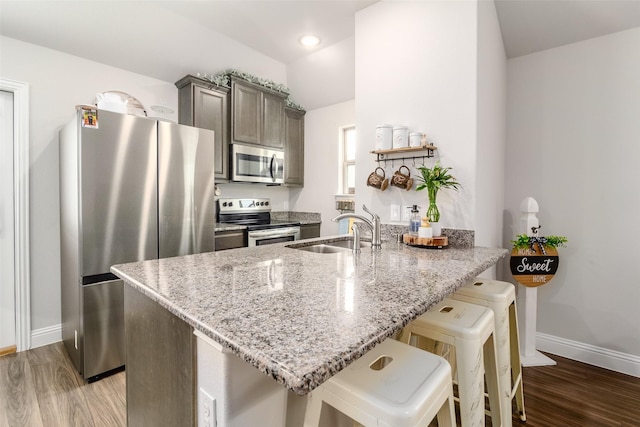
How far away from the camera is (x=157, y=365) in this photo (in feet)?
3.47

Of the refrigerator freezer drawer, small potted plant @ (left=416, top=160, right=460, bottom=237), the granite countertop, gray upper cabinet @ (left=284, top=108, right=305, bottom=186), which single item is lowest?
the refrigerator freezer drawer

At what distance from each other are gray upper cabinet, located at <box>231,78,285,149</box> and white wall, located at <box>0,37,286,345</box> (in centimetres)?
126

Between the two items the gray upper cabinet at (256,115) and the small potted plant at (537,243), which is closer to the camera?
the small potted plant at (537,243)

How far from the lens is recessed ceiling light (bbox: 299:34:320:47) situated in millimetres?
2850

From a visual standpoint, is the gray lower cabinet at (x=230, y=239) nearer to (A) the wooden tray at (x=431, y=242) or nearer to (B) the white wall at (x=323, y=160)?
(B) the white wall at (x=323, y=160)

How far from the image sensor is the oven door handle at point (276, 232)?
10.2ft

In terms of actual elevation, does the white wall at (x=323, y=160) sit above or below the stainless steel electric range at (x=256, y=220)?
above

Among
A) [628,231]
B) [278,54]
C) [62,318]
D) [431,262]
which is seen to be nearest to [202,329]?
[431,262]

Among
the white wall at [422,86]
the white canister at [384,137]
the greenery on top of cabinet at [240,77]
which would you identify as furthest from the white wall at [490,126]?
the greenery on top of cabinet at [240,77]

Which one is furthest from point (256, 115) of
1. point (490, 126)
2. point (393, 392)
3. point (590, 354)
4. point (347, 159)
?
point (590, 354)

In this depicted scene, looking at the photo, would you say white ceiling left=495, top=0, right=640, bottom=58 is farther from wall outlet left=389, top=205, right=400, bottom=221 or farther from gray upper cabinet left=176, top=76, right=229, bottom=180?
gray upper cabinet left=176, top=76, right=229, bottom=180

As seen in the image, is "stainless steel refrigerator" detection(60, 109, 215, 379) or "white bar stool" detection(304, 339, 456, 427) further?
"stainless steel refrigerator" detection(60, 109, 215, 379)

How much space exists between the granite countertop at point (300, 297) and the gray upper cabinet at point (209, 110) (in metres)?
1.93

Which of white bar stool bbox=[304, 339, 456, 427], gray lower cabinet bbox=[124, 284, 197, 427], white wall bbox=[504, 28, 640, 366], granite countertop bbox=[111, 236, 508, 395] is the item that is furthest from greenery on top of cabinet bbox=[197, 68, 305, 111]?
white bar stool bbox=[304, 339, 456, 427]
